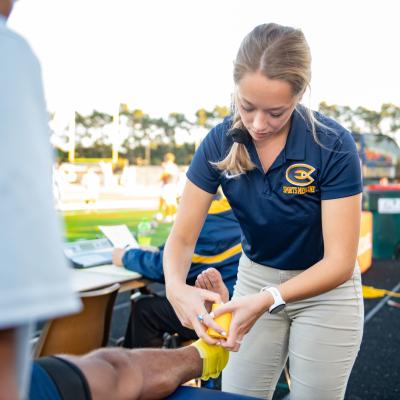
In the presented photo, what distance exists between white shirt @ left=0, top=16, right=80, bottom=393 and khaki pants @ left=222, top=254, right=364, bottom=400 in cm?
119

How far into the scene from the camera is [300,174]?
1560mm

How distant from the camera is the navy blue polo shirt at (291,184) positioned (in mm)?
1521

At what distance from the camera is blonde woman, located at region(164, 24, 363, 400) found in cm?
148

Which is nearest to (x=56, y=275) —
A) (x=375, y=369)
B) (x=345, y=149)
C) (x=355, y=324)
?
(x=345, y=149)

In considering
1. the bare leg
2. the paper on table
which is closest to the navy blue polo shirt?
the bare leg

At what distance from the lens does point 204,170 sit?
1675 mm

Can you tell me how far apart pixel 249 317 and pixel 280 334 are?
0.90 ft

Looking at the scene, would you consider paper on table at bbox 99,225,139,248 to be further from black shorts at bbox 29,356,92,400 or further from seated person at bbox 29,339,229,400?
black shorts at bbox 29,356,92,400

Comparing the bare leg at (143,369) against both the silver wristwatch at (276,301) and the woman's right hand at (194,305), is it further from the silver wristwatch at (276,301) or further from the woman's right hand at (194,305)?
the silver wristwatch at (276,301)

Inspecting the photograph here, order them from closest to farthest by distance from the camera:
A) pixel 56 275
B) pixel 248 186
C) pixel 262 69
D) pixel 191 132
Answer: pixel 56 275
pixel 262 69
pixel 248 186
pixel 191 132

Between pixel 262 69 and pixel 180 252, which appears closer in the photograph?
pixel 262 69

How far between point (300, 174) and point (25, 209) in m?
1.12

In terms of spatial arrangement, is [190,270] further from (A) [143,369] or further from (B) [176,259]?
(A) [143,369]

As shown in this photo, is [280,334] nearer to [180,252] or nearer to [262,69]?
[180,252]
